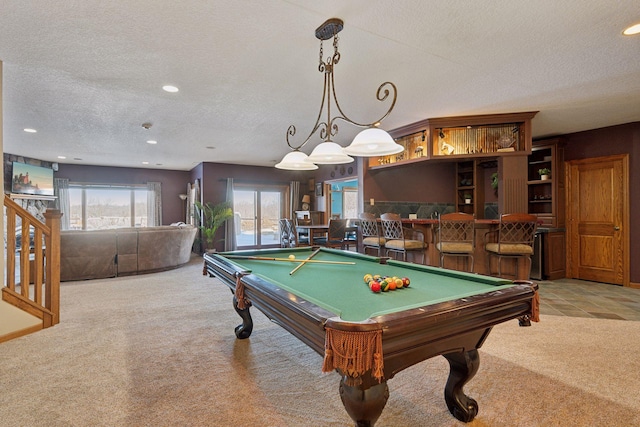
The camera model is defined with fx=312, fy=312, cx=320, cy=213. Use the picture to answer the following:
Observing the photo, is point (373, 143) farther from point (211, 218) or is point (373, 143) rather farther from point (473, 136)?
point (211, 218)

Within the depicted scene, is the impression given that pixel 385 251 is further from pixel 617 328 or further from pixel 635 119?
pixel 635 119

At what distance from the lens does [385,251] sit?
4.92 meters

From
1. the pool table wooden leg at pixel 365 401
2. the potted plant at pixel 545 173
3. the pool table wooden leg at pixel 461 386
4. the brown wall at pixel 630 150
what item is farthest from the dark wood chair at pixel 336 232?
the pool table wooden leg at pixel 365 401

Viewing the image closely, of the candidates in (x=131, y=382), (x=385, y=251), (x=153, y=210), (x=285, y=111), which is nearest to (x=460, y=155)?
(x=385, y=251)

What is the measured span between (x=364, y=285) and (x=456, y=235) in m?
2.83

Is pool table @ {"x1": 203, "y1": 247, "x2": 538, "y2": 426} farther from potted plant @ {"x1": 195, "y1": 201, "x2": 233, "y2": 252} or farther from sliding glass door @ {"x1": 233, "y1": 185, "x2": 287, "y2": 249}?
sliding glass door @ {"x1": 233, "y1": 185, "x2": 287, "y2": 249}

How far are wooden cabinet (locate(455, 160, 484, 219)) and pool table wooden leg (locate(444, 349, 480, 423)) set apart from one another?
5.58 m

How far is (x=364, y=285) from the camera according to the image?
5.91 ft

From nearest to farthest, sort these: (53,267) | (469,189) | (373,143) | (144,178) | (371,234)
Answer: (373,143), (53,267), (371,234), (469,189), (144,178)

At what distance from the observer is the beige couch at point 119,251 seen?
16.6 feet

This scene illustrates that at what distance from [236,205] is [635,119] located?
8.49 metres

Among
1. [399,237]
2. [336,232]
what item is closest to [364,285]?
[399,237]

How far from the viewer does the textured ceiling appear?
2111mm

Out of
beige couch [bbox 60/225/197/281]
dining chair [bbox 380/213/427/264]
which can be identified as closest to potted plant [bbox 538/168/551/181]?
dining chair [bbox 380/213/427/264]
